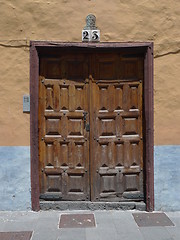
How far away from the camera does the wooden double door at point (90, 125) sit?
5027 millimetres

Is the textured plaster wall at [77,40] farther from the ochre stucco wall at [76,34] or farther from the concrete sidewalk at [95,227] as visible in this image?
the concrete sidewalk at [95,227]

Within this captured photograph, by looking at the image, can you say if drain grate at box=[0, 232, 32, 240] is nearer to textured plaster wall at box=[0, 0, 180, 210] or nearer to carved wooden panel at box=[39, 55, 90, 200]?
textured plaster wall at box=[0, 0, 180, 210]

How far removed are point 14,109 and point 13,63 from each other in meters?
0.70

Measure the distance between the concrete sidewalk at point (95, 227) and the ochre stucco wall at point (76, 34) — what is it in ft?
3.67

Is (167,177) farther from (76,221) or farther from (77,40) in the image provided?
(77,40)

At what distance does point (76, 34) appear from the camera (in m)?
4.84

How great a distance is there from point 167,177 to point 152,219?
0.71 metres

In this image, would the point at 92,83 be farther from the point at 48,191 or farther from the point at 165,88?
the point at 48,191

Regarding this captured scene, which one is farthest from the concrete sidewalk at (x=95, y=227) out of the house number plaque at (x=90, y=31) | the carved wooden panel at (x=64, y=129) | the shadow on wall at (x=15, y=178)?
the house number plaque at (x=90, y=31)

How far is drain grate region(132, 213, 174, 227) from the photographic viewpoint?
4473 millimetres

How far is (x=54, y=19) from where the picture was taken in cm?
482

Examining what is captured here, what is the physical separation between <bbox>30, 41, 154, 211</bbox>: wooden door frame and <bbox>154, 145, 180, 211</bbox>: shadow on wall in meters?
0.08

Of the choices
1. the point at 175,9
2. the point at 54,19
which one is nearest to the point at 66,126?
the point at 54,19

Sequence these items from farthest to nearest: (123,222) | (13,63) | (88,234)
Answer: (13,63) → (123,222) → (88,234)
